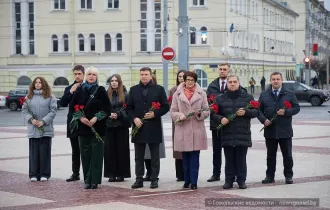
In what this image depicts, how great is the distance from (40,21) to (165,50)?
1338 inches

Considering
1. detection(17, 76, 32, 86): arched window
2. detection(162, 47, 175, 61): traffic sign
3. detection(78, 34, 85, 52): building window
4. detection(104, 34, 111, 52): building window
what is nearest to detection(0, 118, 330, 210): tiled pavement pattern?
detection(162, 47, 175, 61): traffic sign

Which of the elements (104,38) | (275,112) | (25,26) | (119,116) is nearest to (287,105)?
(275,112)

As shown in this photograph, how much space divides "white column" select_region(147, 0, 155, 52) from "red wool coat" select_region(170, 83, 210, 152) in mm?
50630

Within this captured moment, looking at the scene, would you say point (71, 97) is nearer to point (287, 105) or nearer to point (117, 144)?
point (117, 144)

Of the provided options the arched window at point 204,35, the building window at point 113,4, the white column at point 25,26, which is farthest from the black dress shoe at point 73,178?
the white column at point 25,26

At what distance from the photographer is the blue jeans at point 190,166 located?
12.6 meters

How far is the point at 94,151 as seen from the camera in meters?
13.1

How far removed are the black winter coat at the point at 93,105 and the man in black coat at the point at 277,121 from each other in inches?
99.7

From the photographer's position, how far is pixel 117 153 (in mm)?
13875

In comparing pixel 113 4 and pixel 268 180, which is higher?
pixel 113 4

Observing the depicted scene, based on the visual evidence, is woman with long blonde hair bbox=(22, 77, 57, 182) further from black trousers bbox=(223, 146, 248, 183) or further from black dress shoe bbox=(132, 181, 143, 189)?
black trousers bbox=(223, 146, 248, 183)

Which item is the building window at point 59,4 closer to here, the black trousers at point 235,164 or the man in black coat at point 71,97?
the man in black coat at point 71,97

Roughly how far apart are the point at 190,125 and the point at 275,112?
1.49m

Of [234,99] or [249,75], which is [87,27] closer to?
[249,75]
